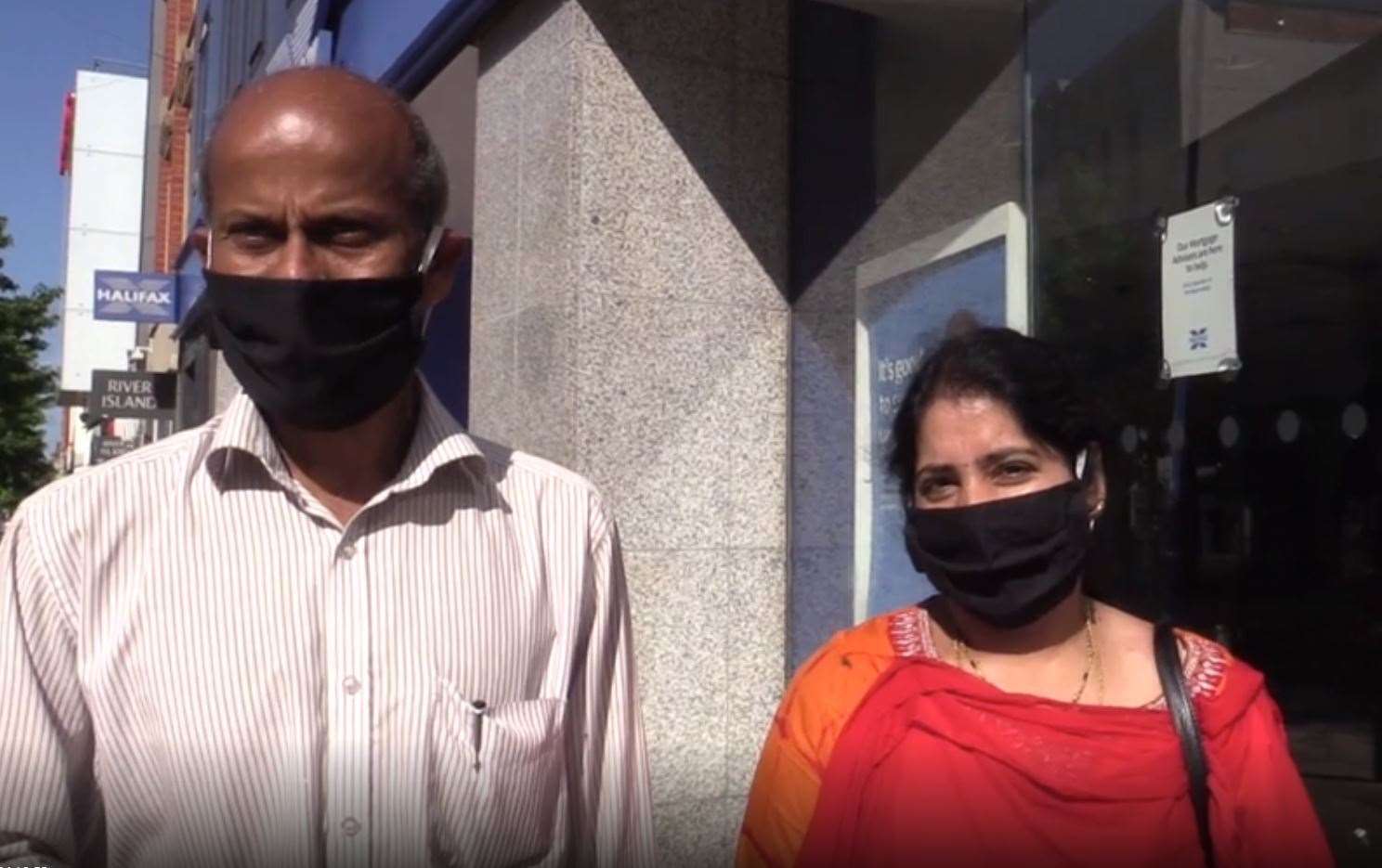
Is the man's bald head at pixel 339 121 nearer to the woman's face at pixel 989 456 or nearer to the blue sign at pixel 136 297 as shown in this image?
the woman's face at pixel 989 456

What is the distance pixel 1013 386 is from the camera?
96.7 inches

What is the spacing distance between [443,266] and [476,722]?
0.63 m

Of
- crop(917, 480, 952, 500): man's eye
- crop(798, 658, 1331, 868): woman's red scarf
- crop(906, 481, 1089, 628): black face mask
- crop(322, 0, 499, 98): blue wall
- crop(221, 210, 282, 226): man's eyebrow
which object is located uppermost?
crop(322, 0, 499, 98): blue wall

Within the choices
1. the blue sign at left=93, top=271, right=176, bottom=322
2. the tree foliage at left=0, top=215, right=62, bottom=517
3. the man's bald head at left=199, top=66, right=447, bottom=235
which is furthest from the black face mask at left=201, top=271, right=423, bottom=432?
the tree foliage at left=0, top=215, right=62, bottom=517

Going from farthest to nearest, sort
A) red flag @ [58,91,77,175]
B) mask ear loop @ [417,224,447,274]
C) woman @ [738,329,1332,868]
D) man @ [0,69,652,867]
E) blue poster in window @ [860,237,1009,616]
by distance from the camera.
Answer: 1. red flag @ [58,91,77,175]
2. blue poster in window @ [860,237,1009,616]
3. woman @ [738,329,1332,868]
4. mask ear loop @ [417,224,447,274]
5. man @ [0,69,652,867]

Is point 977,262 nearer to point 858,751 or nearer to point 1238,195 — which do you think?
point 1238,195

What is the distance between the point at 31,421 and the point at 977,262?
3013 centimetres

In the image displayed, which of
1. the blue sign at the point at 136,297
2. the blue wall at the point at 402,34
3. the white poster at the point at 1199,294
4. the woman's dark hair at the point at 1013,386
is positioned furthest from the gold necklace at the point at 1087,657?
the blue sign at the point at 136,297

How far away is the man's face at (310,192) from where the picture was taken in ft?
6.23

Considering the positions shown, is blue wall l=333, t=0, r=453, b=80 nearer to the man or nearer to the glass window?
the glass window

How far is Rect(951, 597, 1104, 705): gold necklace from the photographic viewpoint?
2334 millimetres

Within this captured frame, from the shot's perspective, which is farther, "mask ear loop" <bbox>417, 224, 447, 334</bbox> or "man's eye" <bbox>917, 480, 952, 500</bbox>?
"man's eye" <bbox>917, 480, 952, 500</bbox>

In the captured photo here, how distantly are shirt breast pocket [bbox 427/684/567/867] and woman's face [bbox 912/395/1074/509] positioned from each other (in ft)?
3.00

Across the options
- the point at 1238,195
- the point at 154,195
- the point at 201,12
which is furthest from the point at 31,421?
the point at 1238,195
